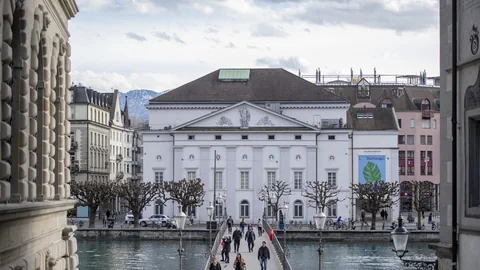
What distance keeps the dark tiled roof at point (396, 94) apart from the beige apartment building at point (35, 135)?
335ft

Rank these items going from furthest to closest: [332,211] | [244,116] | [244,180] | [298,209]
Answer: [244,180] → [244,116] → [298,209] → [332,211]

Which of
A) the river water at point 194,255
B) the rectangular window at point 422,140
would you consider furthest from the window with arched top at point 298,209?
the rectangular window at point 422,140

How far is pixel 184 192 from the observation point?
97.5 m

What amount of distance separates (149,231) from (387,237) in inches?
718

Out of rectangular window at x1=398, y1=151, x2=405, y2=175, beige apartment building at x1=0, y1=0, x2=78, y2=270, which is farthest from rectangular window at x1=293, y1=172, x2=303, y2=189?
beige apartment building at x1=0, y1=0, x2=78, y2=270

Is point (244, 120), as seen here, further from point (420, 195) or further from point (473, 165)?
point (473, 165)

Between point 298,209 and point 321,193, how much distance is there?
6339 mm

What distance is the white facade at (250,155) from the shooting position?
105875mm

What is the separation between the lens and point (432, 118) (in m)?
123

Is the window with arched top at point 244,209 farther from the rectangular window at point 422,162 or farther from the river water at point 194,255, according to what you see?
the rectangular window at point 422,162

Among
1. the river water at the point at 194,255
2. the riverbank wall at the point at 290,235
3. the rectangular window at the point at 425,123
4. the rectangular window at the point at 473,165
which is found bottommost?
the river water at the point at 194,255

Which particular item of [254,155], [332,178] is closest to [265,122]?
[254,155]

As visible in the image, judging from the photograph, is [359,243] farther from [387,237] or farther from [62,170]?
[62,170]

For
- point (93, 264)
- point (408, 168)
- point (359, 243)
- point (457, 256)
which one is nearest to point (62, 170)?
point (457, 256)
